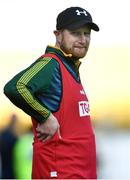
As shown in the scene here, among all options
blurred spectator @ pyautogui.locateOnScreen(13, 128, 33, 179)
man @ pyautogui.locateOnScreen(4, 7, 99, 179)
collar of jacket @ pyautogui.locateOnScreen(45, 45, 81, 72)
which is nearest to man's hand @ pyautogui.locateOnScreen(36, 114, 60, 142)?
man @ pyautogui.locateOnScreen(4, 7, 99, 179)

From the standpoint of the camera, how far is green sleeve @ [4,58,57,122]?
2.73 m

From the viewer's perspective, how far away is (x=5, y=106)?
18.0 feet

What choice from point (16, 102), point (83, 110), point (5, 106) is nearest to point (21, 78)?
point (16, 102)

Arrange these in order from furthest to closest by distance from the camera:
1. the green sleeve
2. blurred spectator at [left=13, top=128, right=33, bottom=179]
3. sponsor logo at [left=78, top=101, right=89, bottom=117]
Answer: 1. blurred spectator at [left=13, top=128, right=33, bottom=179]
2. sponsor logo at [left=78, top=101, right=89, bottom=117]
3. the green sleeve

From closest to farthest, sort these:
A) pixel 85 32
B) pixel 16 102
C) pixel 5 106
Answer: pixel 16 102, pixel 85 32, pixel 5 106

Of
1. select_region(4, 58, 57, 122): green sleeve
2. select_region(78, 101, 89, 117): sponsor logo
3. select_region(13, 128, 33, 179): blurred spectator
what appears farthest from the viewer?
select_region(13, 128, 33, 179): blurred spectator

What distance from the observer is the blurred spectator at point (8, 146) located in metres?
5.43

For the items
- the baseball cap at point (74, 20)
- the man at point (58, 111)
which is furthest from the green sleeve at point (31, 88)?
the baseball cap at point (74, 20)

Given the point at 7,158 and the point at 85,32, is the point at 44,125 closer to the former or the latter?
the point at 85,32

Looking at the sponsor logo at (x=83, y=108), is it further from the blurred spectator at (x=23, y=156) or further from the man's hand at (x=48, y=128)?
the blurred spectator at (x=23, y=156)

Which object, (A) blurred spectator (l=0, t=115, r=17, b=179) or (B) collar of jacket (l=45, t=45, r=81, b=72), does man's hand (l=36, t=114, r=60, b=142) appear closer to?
(B) collar of jacket (l=45, t=45, r=81, b=72)

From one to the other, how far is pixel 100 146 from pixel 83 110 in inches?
103

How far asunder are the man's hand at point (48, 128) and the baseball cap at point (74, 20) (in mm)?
483

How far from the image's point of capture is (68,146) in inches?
112
